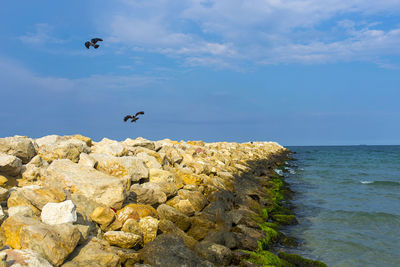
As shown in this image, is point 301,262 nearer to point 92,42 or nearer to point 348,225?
point 348,225

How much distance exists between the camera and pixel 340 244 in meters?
9.35

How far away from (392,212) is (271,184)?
635cm

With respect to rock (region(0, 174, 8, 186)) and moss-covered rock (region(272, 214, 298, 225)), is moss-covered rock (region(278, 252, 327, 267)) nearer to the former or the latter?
moss-covered rock (region(272, 214, 298, 225))

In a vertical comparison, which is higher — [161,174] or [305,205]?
[161,174]

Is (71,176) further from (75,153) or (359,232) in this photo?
(359,232)

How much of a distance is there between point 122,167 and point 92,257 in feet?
11.5

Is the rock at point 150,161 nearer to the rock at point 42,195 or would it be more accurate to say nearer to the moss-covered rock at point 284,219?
the rock at point 42,195

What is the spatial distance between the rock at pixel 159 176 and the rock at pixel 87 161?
1.71m

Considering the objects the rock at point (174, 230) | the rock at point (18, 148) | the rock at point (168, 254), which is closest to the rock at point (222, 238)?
the rock at point (174, 230)

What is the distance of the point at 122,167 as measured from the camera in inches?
322

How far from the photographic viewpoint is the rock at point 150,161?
9820mm

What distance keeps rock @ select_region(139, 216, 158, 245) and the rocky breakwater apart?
0.02 meters

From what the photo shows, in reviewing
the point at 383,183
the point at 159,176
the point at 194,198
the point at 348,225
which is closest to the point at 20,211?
the point at 159,176

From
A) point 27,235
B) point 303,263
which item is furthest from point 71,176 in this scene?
point 303,263
